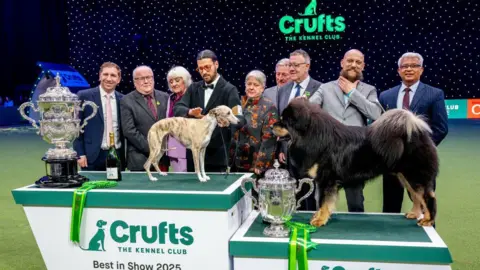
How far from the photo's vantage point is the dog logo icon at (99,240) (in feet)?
8.96

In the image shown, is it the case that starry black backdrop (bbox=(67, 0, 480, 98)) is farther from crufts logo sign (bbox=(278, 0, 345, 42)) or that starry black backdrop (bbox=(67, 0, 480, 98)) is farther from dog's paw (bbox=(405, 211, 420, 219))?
dog's paw (bbox=(405, 211, 420, 219))

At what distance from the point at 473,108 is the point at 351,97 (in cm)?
1256

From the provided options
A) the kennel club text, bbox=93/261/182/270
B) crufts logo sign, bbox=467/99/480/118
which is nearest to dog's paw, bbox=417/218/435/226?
the kennel club text, bbox=93/261/182/270

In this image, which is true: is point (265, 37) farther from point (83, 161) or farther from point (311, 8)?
point (83, 161)

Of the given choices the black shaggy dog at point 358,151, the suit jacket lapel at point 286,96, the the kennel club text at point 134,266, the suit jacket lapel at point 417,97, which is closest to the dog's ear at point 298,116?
the black shaggy dog at point 358,151

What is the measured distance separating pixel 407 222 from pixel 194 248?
4.17ft

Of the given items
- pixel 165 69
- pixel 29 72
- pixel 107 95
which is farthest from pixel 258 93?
pixel 29 72

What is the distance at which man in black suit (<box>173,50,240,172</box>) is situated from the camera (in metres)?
3.25

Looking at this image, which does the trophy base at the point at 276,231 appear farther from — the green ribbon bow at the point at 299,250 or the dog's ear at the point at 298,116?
the dog's ear at the point at 298,116

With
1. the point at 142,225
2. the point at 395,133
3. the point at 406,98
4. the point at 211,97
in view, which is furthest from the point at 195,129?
the point at 406,98

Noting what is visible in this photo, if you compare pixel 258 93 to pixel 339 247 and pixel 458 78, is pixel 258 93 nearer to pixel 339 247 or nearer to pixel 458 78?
pixel 339 247

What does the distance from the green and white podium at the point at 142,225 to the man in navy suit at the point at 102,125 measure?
3.59 ft

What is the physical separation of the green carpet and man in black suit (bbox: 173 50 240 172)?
5.41ft

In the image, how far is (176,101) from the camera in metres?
3.97
